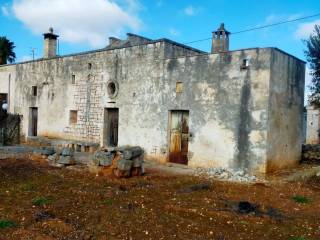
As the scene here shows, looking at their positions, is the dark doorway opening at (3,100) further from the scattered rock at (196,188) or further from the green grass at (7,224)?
the green grass at (7,224)

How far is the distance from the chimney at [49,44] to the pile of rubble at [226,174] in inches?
556

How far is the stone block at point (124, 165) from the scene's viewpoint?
37.3ft

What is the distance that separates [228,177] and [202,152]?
1981 mm

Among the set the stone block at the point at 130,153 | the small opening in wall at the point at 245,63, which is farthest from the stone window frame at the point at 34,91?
the small opening in wall at the point at 245,63

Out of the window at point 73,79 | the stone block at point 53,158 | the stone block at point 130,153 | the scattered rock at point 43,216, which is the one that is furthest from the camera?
the window at point 73,79

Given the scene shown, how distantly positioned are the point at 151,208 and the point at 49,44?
1764 centimetres

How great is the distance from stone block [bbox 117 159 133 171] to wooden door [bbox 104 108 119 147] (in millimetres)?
5822

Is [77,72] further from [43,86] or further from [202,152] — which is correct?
[202,152]

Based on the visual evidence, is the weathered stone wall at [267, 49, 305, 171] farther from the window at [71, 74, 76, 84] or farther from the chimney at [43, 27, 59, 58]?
the chimney at [43, 27, 59, 58]

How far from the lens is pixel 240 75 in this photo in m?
12.8

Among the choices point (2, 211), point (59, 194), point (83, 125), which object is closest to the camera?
point (2, 211)

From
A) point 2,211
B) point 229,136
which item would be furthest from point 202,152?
point 2,211

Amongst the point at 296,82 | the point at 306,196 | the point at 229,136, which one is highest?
the point at 296,82

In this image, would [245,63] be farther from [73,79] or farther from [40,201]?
[73,79]
